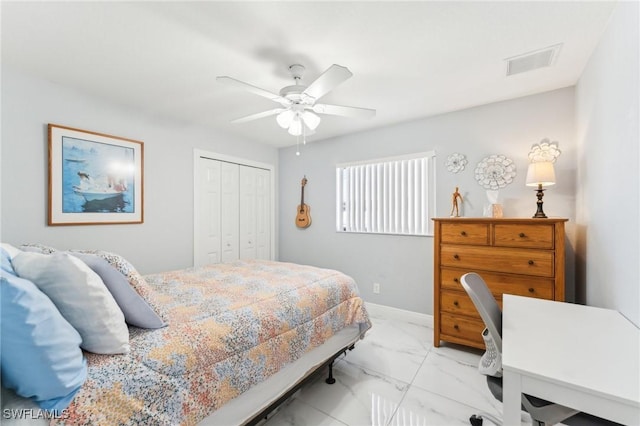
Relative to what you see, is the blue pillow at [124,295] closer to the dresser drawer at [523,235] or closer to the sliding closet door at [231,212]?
the sliding closet door at [231,212]

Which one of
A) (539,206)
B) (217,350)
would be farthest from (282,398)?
(539,206)

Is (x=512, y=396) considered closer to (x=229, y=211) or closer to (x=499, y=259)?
(x=499, y=259)

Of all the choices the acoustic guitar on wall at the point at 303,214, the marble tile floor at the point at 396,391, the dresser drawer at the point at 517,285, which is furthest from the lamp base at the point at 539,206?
the acoustic guitar on wall at the point at 303,214

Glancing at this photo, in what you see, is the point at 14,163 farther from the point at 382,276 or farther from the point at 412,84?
the point at 382,276

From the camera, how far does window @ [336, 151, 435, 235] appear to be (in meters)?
3.20

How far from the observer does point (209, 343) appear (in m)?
1.27

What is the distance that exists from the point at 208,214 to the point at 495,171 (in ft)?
10.9

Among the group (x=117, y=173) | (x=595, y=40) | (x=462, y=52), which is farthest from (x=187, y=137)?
(x=595, y=40)

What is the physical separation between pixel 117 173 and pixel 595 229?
4.02 metres

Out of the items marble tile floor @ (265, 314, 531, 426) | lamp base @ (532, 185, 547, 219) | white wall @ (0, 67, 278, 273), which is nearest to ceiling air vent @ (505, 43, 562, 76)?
lamp base @ (532, 185, 547, 219)

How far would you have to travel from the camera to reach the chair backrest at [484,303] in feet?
4.34

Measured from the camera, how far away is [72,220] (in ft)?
7.94

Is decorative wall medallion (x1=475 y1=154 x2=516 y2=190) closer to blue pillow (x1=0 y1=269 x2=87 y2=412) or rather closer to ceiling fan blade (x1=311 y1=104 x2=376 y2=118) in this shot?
ceiling fan blade (x1=311 y1=104 x2=376 y2=118)

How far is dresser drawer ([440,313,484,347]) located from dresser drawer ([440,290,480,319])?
5cm
